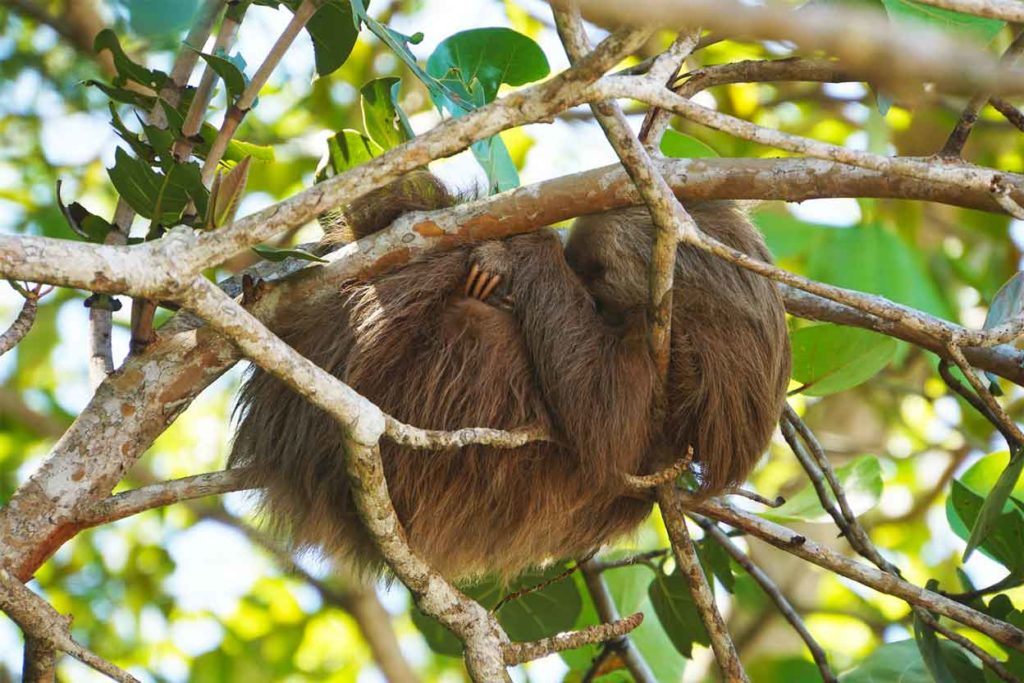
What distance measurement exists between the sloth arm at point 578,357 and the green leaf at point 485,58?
51cm

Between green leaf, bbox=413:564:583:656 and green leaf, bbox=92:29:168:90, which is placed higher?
green leaf, bbox=92:29:168:90

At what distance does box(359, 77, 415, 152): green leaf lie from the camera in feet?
10.8

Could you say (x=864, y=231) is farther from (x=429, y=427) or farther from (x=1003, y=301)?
(x=429, y=427)

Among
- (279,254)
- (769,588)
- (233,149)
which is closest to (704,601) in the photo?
(769,588)

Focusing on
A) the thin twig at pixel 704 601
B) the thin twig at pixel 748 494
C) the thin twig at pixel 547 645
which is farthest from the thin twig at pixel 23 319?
the thin twig at pixel 748 494

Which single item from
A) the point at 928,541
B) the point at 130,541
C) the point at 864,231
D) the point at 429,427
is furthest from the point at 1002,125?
the point at 130,541

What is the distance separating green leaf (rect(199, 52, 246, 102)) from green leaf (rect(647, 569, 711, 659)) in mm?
2334

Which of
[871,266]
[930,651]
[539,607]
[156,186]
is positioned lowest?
[930,651]

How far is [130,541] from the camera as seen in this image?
780 cm

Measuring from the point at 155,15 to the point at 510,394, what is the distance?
1.92 meters

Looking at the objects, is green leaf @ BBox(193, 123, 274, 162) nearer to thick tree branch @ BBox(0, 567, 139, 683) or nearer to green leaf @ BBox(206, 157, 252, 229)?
green leaf @ BBox(206, 157, 252, 229)

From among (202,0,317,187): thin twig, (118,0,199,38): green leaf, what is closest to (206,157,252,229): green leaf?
(202,0,317,187): thin twig

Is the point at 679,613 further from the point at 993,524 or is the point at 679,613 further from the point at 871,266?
the point at 871,266

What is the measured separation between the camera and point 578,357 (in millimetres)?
3381
